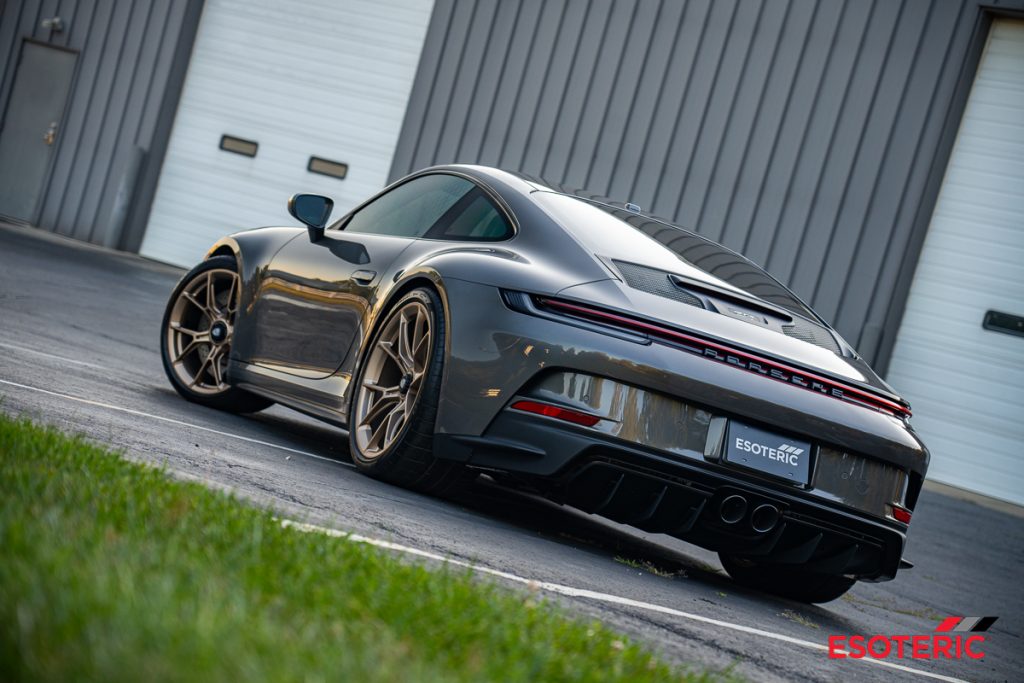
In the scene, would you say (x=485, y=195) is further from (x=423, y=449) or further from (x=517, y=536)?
(x=517, y=536)

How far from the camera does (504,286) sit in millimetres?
4207

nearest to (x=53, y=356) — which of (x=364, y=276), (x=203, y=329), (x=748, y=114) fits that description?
(x=203, y=329)

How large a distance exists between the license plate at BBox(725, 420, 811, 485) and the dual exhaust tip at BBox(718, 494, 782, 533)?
4.4 inches

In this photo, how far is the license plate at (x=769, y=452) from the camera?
406 cm

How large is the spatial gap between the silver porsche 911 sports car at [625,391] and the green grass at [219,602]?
1.17 m

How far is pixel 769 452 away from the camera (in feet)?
13.4

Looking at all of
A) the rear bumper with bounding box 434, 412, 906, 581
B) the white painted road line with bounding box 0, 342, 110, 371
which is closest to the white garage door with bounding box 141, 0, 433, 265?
the white painted road line with bounding box 0, 342, 110, 371

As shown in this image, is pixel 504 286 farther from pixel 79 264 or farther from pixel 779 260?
pixel 79 264

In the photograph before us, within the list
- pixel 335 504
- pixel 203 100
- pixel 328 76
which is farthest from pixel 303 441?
pixel 203 100

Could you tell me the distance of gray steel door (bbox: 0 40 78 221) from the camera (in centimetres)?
1770

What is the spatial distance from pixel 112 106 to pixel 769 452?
49.1 feet

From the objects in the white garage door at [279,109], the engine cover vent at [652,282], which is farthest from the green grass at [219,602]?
the white garage door at [279,109]

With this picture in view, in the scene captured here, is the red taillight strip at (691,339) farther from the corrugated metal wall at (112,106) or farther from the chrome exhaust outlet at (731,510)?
the corrugated metal wall at (112,106)

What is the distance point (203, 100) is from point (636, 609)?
1467 centimetres
